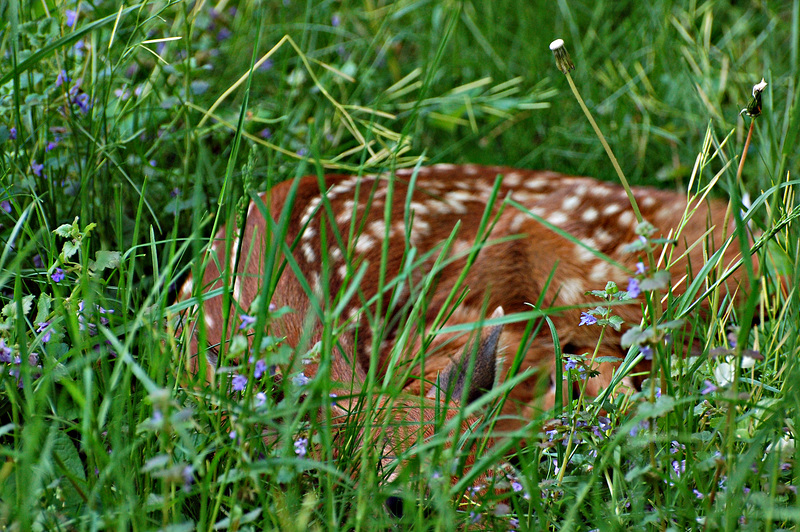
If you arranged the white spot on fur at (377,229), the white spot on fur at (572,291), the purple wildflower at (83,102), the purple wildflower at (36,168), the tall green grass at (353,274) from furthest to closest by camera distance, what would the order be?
the white spot on fur at (377,229), the white spot on fur at (572,291), the purple wildflower at (83,102), the purple wildflower at (36,168), the tall green grass at (353,274)

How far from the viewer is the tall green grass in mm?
1183

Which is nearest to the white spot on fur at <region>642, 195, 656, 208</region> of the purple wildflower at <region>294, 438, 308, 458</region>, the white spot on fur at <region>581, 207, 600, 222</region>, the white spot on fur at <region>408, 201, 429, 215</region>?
the white spot on fur at <region>581, 207, 600, 222</region>

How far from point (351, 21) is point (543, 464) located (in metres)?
2.84

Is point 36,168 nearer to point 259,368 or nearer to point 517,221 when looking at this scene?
point 259,368

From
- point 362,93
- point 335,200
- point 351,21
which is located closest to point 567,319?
point 335,200

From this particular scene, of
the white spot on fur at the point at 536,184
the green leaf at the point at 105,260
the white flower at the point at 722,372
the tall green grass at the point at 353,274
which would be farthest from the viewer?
the white spot on fur at the point at 536,184

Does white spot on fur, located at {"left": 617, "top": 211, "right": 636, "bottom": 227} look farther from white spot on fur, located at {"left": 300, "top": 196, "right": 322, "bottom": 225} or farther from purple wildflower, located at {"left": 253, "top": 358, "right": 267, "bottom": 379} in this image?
purple wildflower, located at {"left": 253, "top": 358, "right": 267, "bottom": 379}

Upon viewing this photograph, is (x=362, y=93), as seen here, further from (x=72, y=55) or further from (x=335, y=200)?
(x=72, y=55)

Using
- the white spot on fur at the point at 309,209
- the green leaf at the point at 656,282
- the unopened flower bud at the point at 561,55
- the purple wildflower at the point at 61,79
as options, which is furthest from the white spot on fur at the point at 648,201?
the purple wildflower at the point at 61,79

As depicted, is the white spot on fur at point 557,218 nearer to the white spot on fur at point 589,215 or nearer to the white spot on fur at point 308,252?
the white spot on fur at point 589,215

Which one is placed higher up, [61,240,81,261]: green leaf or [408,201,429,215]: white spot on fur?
[61,240,81,261]: green leaf

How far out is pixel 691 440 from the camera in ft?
4.49

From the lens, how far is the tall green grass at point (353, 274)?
118 centimetres

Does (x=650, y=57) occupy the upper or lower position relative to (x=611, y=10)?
lower
